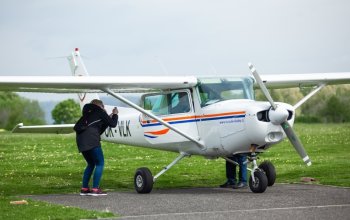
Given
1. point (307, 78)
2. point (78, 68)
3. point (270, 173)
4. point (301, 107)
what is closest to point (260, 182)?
point (270, 173)

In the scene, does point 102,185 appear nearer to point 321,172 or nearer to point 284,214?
point 321,172

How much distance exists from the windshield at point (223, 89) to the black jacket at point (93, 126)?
188cm

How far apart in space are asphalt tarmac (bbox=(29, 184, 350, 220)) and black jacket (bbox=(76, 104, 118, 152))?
41.2 inches

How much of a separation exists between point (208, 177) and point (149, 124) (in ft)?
9.82

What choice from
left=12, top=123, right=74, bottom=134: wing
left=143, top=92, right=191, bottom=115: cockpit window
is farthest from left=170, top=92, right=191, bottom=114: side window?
left=12, top=123, right=74, bottom=134: wing

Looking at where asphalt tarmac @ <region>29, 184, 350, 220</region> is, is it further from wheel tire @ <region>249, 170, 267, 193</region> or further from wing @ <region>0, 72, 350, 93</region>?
wing @ <region>0, 72, 350, 93</region>

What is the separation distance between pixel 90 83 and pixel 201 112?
2372 mm

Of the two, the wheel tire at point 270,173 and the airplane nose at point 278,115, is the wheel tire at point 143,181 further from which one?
the airplane nose at point 278,115

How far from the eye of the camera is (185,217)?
39.6 ft

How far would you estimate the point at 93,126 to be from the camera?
1602 cm

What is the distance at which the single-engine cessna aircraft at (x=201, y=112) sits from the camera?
15195mm

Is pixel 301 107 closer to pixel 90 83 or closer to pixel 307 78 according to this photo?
pixel 307 78

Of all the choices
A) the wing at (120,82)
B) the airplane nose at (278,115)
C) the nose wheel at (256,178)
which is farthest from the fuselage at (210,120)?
the wing at (120,82)

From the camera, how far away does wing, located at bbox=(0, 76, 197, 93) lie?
49.6ft
